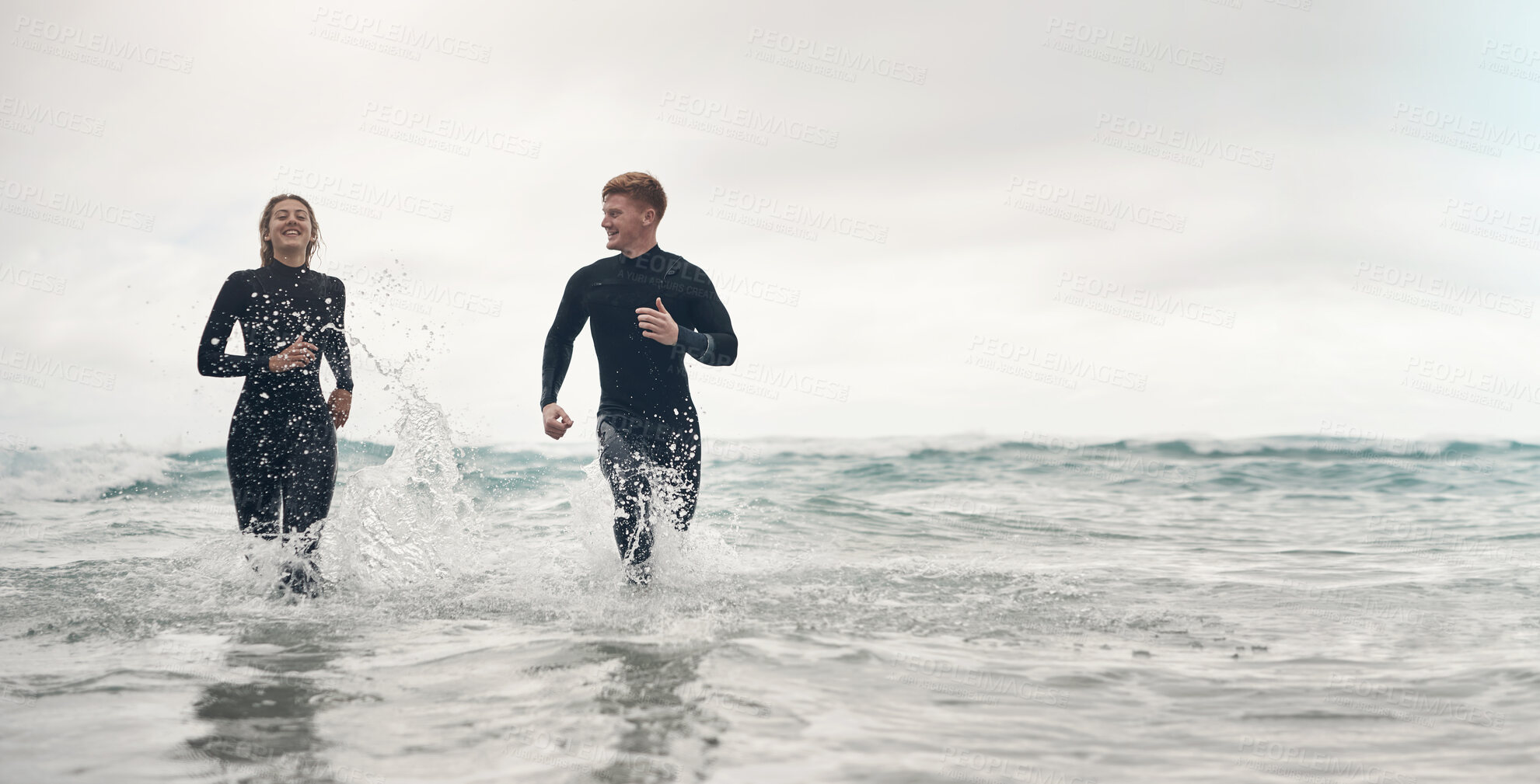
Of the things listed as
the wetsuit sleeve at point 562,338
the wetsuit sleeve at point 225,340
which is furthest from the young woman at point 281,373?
the wetsuit sleeve at point 562,338

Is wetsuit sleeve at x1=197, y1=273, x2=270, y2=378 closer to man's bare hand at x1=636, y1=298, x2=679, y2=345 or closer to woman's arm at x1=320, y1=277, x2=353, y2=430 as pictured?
woman's arm at x1=320, y1=277, x2=353, y2=430

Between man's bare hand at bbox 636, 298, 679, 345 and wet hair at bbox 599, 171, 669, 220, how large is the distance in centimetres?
67

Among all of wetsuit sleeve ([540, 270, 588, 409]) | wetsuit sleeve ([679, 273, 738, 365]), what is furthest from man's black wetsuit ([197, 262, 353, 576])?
wetsuit sleeve ([679, 273, 738, 365])

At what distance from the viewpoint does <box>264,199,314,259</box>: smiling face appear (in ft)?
17.9

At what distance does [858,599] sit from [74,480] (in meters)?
13.2

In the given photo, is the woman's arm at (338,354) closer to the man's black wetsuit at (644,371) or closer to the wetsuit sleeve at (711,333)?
the man's black wetsuit at (644,371)

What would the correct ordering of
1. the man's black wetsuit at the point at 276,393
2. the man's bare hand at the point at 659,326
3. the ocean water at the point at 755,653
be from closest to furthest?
the ocean water at the point at 755,653, the man's bare hand at the point at 659,326, the man's black wetsuit at the point at 276,393

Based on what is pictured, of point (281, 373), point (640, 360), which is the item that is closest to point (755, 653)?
point (640, 360)

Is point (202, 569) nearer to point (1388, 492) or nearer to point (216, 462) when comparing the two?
point (216, 462)

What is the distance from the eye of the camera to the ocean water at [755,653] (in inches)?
134

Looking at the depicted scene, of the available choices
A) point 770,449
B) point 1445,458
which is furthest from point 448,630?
point 1445,458

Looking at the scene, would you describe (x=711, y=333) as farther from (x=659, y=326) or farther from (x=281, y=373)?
(x=281, y=373)

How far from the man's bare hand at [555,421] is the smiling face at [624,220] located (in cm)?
94

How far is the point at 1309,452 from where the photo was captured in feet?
67.9
